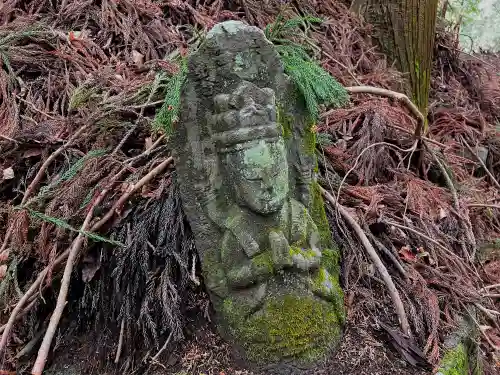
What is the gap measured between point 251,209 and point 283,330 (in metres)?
0.51

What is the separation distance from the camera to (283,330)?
2.15 meters

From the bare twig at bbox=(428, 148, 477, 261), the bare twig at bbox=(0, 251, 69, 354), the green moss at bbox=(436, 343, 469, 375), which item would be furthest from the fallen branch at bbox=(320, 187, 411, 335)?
the bare twig at bbox=(0, 251, 69, 354)

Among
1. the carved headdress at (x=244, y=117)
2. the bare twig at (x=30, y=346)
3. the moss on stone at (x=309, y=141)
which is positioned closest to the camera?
the carved headdress at (x=244, y=117)

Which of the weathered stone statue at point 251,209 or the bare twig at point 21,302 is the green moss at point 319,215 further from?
the bare twig at point 21,302

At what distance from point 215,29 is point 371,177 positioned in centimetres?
167

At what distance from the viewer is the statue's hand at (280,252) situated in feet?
7.06

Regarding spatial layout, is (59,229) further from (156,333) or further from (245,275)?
(245,275)

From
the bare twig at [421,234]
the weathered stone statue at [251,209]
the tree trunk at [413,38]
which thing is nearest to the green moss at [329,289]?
the weathered stone statue at [251,209]

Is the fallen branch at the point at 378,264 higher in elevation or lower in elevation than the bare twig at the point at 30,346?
higher

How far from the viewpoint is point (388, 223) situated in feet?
9.61

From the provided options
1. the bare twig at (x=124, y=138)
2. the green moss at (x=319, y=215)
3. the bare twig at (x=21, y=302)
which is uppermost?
the green moss at (x=319, y=215)

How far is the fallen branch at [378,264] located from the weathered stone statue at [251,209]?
1.01 feet

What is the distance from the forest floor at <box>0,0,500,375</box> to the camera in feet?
7.97

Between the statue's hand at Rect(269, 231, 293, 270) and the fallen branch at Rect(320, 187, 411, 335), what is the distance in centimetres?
61
